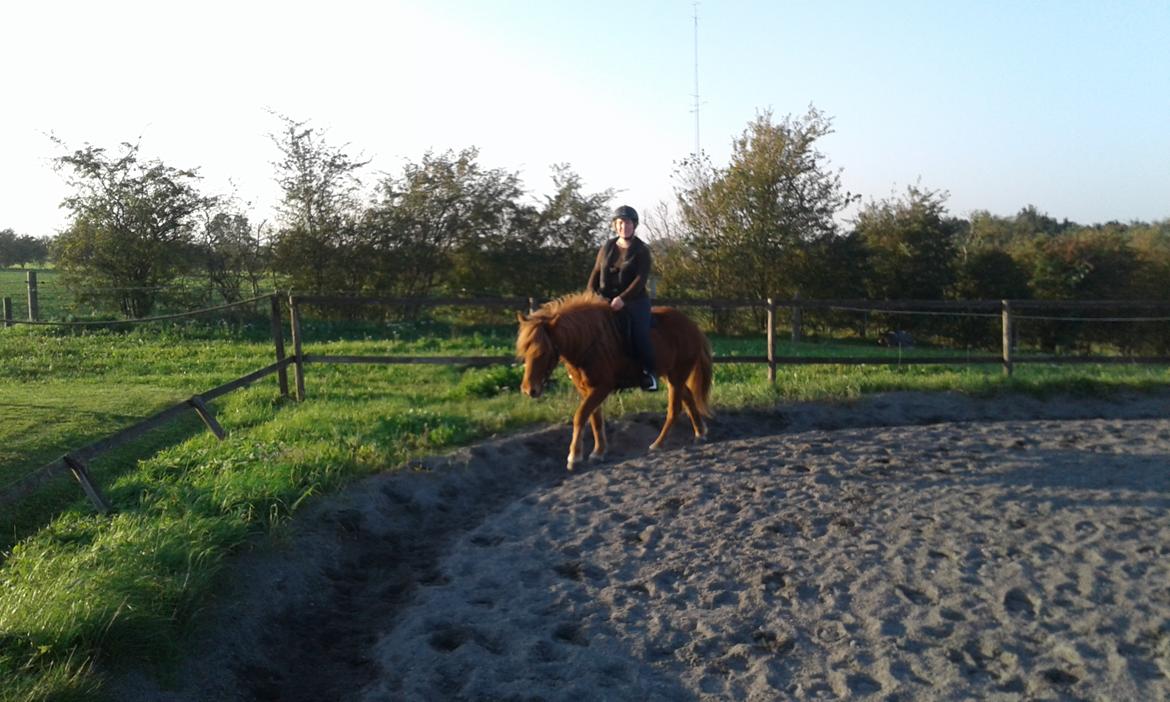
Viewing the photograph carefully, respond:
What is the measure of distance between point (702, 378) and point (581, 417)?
5.00 ft

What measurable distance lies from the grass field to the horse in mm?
1038

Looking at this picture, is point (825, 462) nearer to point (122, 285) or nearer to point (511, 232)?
point (511, 232)

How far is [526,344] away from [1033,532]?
13.2ft

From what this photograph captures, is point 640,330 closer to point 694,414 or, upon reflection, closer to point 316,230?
point 694,414

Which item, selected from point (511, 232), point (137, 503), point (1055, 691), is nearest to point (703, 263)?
point (511, 232)

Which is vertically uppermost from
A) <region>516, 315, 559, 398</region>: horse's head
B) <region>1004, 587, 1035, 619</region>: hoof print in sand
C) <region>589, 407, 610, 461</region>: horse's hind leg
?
<region>516, 315, 559, 398</region>: horse's head

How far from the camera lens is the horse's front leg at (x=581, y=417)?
823 centimetres

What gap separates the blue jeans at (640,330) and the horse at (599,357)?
108mm

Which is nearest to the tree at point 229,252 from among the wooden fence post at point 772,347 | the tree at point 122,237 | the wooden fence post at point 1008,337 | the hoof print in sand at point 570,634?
the tree at point 122,237

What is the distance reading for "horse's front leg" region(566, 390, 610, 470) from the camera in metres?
8.23

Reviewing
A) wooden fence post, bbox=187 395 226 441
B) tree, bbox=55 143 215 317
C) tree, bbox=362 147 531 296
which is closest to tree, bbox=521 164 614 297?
→ tree, bbox=362 147 531 296

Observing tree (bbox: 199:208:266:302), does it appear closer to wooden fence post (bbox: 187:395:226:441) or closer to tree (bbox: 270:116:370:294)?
tree (bbox: 270:116:370:294)

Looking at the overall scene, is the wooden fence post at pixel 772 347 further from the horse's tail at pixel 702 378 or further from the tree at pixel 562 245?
the tree at pixel 562 245

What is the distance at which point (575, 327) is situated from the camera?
26.5 feet
